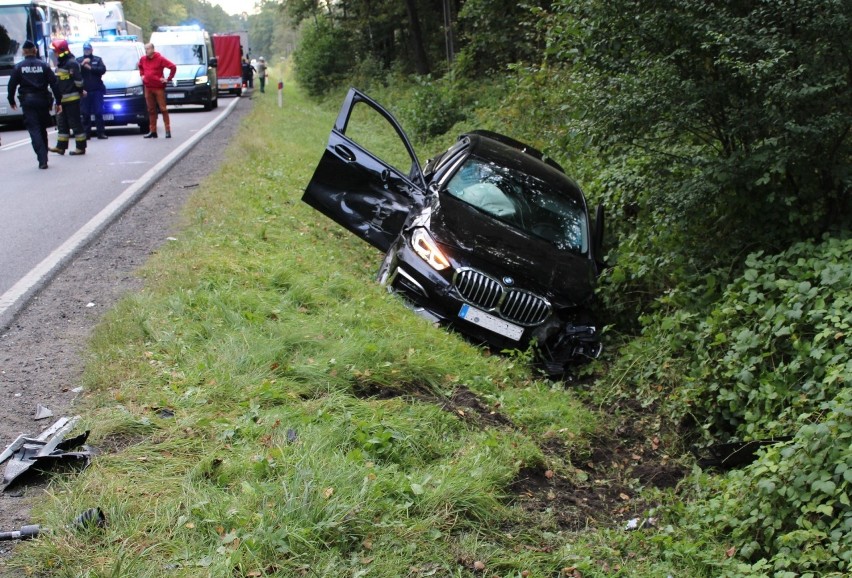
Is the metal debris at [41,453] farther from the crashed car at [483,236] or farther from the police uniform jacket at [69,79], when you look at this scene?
the police uniform jacket at [69,79]

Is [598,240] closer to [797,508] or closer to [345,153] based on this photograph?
[345,153]

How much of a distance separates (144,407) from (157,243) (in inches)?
160

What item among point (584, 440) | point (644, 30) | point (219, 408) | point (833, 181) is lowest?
point (584, 440)

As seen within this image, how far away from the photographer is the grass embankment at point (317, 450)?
10.7ft

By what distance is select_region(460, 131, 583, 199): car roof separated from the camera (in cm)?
820

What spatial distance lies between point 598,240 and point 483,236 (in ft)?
4.78

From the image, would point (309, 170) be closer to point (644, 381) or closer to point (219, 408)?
point (644, 381)

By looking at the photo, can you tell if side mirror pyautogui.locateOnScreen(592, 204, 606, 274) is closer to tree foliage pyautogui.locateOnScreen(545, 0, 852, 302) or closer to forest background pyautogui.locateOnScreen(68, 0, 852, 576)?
forest background pyautogui.locateOnScreen(68, 0, 852, 576)

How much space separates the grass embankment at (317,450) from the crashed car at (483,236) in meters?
0.32

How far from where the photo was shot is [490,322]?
254 inches

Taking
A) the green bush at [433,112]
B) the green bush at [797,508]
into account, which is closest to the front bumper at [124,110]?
the green bush at [433,112]

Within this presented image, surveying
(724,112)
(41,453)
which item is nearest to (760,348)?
(724,112)

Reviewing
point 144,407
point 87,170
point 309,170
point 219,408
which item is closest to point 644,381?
point 219,408

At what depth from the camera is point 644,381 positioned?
6.05m
